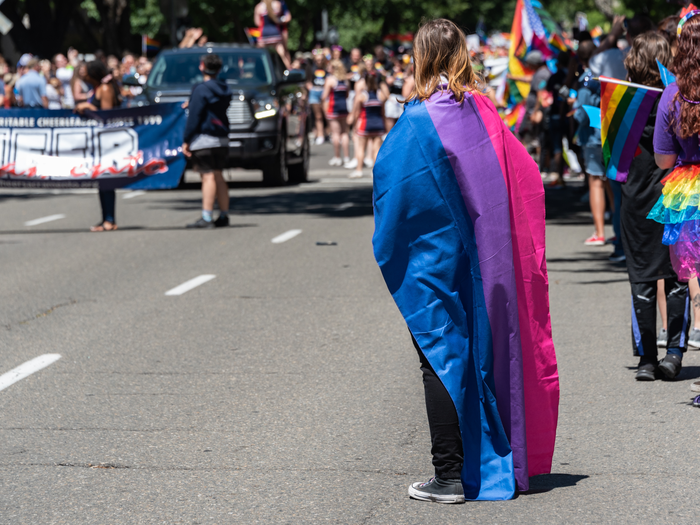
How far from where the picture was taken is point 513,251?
4125mm

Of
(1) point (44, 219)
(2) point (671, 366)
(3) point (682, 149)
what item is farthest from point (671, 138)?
(1) point (44, 219)

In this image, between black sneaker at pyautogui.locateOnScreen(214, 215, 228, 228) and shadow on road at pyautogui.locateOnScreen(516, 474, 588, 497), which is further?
black sneaker at pyautogui.locateOnScreen(214, 215, 228, 228)

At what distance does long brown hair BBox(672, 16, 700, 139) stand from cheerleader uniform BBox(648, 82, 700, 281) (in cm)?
5

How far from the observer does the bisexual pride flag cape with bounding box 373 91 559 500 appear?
4027 mm

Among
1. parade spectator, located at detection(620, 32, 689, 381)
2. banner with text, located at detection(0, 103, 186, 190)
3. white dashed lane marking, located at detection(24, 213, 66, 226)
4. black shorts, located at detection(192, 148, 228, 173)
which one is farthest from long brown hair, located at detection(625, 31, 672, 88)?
white dashed lane marking, located at detection(24, 213, 66, 226)

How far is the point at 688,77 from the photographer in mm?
5301

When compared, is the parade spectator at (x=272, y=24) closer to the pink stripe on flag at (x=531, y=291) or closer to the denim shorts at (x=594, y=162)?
the denim shorts at (x=594, y=162)

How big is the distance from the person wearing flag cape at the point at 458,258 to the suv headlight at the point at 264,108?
43.1 ft

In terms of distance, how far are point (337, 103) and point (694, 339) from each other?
1651 cm

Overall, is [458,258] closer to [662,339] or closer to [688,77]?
[688,77]

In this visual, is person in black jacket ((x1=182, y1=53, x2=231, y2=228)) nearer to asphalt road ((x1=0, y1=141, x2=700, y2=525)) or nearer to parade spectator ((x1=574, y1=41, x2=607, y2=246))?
asphalt road ((x1=0, y1=141, x2=700, y2=525))

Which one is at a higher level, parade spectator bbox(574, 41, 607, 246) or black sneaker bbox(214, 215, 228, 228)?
parade spectator bbox(574, 41, 607, 246)

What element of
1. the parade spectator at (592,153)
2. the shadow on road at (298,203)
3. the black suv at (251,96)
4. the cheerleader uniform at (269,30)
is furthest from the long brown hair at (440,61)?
the cheerleader uniform at (269,30)

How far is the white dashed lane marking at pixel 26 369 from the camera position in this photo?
20.5ft
